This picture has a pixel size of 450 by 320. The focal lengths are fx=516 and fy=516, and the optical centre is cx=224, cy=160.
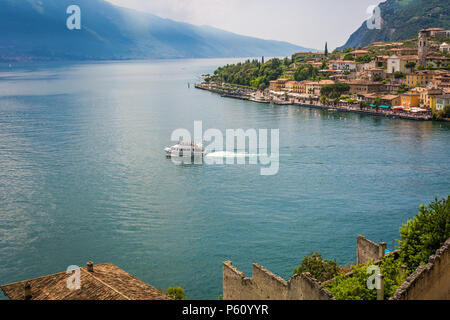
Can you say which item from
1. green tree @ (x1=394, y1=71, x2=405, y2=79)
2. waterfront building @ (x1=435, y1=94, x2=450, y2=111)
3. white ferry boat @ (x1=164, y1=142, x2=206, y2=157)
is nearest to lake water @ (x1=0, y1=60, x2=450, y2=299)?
white ferry boat @ (x1=164, y1=142, x2=206, y2=157)

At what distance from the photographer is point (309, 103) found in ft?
173

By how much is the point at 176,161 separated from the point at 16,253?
1234 cm

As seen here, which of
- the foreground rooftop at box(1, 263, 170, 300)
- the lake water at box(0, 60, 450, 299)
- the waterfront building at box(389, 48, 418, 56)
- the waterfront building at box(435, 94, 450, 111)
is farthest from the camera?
the waterfront building at box(389, 48, 418, 56)

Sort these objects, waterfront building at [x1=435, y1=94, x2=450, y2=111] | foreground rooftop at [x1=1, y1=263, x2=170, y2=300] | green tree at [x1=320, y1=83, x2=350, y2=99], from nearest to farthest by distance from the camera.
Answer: foreground rooftop at [x1=1, y1=263, x2=170, y2=300] → waterfront building at [x1=435, y1=94, x2=450, y2=111] → green tree at [x1=320, y1=83, x2=350, y2=99]

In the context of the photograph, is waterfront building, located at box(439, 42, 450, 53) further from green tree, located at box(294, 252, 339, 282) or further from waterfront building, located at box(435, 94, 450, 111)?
green tree, located at box(294, 252, 339, 282)

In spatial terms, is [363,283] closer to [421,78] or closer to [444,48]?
[421,78]

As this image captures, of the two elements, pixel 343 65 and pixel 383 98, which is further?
pixel 343 65

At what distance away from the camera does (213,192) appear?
782 inches

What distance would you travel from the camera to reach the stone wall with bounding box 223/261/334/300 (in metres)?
6.83

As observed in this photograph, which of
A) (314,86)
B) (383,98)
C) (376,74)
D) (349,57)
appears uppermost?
(349,57)

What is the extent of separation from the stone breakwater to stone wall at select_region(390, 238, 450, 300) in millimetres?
34565

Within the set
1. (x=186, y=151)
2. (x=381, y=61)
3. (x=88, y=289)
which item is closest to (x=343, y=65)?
(x=381, y=61)

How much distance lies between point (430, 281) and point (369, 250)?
3.23 meters

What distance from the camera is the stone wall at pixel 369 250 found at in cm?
958
